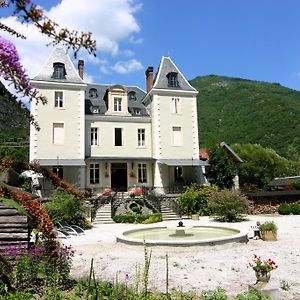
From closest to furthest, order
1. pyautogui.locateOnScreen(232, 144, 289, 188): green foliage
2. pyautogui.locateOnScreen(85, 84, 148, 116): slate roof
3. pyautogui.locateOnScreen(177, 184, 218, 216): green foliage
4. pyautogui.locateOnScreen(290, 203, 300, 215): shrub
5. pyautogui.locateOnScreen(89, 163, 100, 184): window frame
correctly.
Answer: pyautogui.locateOnScreen(177, 184, 218, 216): green foliage < pyautogui.locateOnScreen(290, 203, 300, 215): shrub < pyautogui.locateOnScreen(89, 163, 100, 184): window frame < pyautogui.locateOnScreen(85, 84, 148, 116): slate roof < pyautogui.locateOnScreen(232, 144, 289, 188): green foliage

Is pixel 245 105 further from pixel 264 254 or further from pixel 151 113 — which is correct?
pixel 264 254

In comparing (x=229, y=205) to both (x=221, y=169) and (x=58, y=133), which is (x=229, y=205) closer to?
(x=221, y=169)

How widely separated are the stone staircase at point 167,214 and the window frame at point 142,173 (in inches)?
177

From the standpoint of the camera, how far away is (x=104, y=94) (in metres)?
35.2

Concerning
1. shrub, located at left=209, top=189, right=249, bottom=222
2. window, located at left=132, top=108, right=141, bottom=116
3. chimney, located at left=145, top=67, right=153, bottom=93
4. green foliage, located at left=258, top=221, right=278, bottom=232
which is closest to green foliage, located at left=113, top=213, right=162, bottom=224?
shrub, located at left=209, top=189, right=249, bottom=222

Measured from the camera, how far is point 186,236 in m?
15.8

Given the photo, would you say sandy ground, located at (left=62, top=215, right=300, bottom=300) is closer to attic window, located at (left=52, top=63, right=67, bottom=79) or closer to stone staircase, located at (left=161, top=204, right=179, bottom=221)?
stone staircase, located at (left=161, top=204, right=179, bottom=221)

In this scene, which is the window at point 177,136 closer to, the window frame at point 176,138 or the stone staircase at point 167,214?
the window frame at point 176,138

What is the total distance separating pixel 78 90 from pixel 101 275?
23.5 m

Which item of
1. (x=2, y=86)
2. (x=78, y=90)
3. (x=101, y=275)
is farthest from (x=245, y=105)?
(x=2, y=86)

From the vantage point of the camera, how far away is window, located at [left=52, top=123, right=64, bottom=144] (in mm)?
29094

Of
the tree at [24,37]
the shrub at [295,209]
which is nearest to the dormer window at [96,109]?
the shrub at [295,209]

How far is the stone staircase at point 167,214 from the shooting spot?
25619 mm

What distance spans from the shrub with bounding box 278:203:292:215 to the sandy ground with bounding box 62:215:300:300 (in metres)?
12.5
